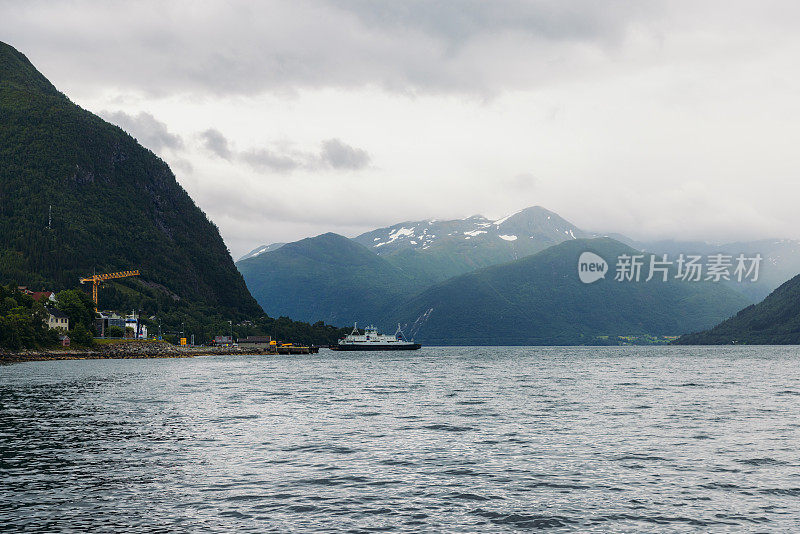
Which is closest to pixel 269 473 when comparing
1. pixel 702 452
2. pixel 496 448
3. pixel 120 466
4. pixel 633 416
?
pixel 120 466

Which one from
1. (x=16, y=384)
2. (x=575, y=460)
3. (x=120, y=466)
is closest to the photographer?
(x=120, y=466)

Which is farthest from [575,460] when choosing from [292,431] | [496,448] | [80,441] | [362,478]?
[80,441]

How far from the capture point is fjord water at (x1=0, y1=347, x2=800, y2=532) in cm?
2761

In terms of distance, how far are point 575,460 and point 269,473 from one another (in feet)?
55.8

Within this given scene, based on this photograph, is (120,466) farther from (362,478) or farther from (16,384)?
(16,384)

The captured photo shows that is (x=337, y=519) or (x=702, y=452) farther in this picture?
(x=702, y=452)

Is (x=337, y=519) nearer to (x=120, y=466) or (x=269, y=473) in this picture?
(x=269, y=473)

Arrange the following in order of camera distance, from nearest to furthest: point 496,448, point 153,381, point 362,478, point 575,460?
point 362,478, point 575,460, point 496,448, point 153,381

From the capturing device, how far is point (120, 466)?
38.2m

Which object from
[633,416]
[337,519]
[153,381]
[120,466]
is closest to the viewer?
[337,519]

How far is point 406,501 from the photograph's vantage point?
30.4 m

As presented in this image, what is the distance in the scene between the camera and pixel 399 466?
127ft

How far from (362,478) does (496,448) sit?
Answer: 12.6 m

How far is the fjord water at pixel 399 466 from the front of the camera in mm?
27609
